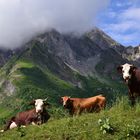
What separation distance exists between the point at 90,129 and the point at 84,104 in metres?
13.6

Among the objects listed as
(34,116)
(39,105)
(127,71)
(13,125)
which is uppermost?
(127,71)

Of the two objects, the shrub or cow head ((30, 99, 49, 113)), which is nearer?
the shrub

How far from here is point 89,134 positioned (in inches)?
767

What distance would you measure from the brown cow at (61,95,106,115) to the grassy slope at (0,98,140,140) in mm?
9432

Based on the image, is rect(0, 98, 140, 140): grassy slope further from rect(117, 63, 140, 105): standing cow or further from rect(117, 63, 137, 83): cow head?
rect(117, 63, 140, 105): standing cow

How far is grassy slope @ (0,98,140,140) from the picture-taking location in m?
18.8

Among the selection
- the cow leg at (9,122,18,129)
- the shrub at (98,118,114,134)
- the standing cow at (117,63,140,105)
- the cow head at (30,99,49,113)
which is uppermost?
the standing cow at (117,63,140,105)

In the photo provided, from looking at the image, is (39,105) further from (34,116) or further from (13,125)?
(13,125)

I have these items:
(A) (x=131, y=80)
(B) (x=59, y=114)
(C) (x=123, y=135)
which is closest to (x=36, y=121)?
(B) (x=59, y=114)

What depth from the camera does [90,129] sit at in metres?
20.2

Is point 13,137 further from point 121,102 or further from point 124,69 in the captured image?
point 124,69

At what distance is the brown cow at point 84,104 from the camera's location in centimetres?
3362

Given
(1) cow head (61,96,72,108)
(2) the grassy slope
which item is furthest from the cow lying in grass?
(2) the grassy slope

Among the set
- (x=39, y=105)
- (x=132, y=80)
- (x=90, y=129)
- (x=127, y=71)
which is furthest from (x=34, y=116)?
(x=90, y=129)
